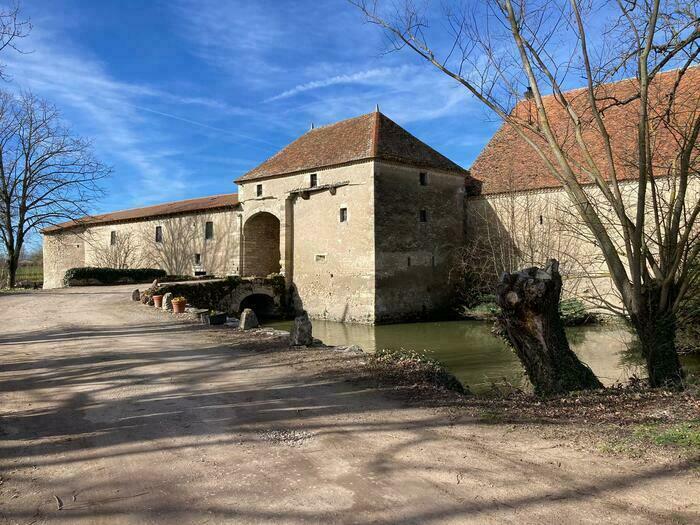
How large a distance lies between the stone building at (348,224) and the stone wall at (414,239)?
0.14 ft

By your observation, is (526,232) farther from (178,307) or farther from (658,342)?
(658,342)

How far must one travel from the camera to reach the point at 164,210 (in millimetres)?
27781

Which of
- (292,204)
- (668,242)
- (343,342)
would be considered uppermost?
(292,204)

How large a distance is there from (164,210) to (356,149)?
1323 centimetres

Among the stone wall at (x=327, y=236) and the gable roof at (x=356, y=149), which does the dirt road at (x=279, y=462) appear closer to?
the stone wall at (x=327, y=236)

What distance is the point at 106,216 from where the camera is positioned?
1249 inches

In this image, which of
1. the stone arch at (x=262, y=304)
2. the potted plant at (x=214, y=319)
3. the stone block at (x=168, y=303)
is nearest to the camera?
the potted plant at (x=214, y=319)

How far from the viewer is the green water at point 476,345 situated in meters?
10.0

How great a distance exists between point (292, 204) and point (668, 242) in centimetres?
1751

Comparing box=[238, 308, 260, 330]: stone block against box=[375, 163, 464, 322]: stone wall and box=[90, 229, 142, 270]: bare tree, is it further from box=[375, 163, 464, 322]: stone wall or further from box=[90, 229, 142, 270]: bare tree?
box=[90, 229, 142, 270]: bare tree

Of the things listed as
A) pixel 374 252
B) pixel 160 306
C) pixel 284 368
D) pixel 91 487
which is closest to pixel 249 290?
pixel 374 252

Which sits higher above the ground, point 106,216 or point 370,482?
point 106,216

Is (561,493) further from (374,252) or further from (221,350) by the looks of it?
(374,252)

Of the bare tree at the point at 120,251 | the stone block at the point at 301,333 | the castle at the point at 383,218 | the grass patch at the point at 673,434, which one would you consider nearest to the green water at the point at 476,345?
the castle at the point at 383,218
